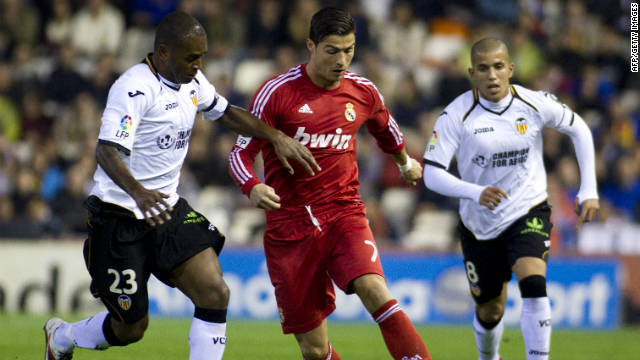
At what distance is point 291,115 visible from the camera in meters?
7.40

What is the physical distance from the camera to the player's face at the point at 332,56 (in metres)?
7.16

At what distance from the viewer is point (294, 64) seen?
17797mm

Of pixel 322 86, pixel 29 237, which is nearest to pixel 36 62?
pixel 29 237

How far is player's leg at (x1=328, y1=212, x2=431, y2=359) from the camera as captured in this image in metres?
6.73

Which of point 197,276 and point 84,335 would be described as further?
point 84,335

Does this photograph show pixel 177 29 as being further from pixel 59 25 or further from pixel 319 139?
pixel 59 25

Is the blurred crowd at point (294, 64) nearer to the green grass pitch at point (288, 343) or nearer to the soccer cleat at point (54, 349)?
the green grass pitch at point (288, 343)

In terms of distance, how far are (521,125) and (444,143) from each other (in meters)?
0.67

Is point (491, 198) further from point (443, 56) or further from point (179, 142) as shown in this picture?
point (443, 56)

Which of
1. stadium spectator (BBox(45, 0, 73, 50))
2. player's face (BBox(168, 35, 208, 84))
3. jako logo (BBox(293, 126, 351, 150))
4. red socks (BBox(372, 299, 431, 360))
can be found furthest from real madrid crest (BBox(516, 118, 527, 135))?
stadium spectator (BBox(45, 0, 73, 50))

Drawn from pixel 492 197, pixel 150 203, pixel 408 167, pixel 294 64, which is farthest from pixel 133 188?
pixel 294 64

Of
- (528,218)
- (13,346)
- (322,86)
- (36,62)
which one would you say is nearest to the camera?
(322,86)

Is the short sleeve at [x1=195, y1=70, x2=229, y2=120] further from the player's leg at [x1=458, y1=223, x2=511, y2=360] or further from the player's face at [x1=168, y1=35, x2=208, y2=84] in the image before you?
the player's leg at [x1=458, y1=223, x2=511, y2=360]

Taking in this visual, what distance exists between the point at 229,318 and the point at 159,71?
7839mm
